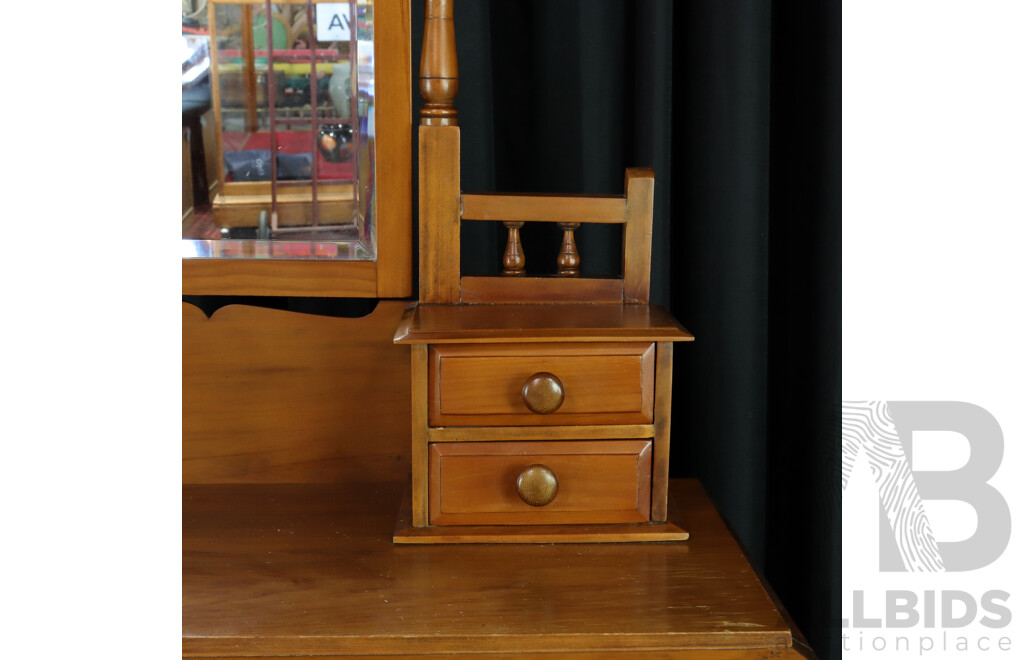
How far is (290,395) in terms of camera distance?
107 centimetres

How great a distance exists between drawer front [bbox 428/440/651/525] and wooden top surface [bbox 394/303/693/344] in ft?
0.37

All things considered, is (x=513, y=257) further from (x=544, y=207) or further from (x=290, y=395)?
(x=290, y=395)

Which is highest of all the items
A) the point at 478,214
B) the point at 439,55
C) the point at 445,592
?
the point at 439,55

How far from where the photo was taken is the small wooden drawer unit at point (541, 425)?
2.84 ft

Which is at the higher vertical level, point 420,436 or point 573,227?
point 573,227

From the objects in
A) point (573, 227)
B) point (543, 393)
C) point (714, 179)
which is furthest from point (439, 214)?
point (714, 179)

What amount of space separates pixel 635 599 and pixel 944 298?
2.02ft

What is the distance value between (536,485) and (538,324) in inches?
6.3

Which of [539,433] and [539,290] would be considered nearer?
[539,433]

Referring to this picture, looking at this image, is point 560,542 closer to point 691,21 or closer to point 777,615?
point 777,615
